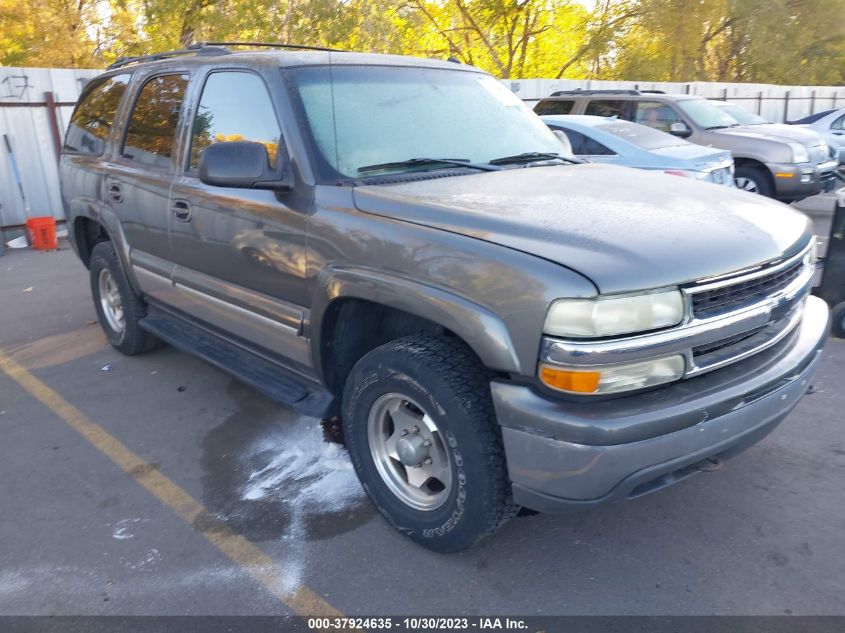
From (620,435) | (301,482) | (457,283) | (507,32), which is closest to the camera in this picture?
(620,435)

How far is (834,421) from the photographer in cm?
419

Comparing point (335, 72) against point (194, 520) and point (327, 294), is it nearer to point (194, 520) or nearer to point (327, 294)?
point (327, 294)

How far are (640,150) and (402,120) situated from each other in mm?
5695

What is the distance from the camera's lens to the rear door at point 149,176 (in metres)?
4.27

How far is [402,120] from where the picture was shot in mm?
3576

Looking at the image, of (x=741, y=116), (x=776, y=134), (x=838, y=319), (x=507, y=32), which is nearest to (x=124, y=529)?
(x=838, y=319)

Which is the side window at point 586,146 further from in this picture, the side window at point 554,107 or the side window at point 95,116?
the side window at point 95,116

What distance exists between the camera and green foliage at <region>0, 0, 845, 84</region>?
15961mm

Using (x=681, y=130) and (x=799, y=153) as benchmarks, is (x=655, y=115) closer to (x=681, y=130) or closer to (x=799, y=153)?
(x=681, y=130)

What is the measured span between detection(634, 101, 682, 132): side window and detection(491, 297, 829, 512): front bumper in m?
9.18

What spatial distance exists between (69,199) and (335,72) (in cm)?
308

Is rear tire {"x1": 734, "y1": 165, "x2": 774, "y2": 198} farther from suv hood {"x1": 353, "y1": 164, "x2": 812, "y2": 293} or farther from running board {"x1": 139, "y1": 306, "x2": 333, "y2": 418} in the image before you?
running board {"x1": 139, "y1": 306, "x2": 333, "y2": 418}

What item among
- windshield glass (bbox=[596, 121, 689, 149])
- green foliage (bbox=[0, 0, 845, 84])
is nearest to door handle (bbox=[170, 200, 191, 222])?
windshield glass (bbox=[596, 121, 689, 149])

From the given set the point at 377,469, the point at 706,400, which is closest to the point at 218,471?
the point at 377,469
